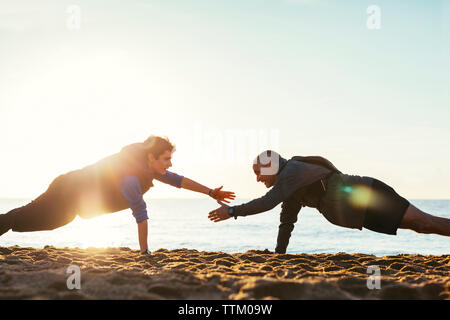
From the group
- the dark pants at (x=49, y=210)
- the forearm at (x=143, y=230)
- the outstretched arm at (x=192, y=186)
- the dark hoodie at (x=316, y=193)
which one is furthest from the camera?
the outstretched arm at (x=192, y=186)

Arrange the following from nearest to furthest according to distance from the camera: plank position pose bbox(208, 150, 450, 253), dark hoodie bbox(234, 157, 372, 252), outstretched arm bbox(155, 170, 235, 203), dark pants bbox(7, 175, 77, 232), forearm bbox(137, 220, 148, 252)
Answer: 1. plank position pose bbox(208, 150, 450, 253)
2. dark hoodie bbox(234, 157, 372, 252)
3. forearm bbox(137, 220, 148, 252)
4. dark pants bbox(7, 175, 77, 232)
5. outstretched arm bbox(155, 170, 235, 203)

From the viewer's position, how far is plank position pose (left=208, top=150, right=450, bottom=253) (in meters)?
5.23

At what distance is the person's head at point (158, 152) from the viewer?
18.9 ft

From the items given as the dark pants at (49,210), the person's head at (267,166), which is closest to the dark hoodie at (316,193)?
the person's head at (267,166)

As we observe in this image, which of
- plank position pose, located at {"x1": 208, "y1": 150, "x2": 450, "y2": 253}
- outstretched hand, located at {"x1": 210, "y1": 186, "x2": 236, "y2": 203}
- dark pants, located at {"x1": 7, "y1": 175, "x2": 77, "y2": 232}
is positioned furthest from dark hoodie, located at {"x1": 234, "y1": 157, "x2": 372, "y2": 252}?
dark pants, located at {"x1": 7, "y1": 175, "x2": 77, "y2": 232}

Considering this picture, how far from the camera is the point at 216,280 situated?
386 centimetres

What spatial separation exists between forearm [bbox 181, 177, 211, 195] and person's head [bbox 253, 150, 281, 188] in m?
1.05

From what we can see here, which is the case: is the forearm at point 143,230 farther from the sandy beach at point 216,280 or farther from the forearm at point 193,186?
the forearm at point 193,186

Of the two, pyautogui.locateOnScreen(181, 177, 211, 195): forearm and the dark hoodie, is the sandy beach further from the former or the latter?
pyautogui.locateOnScreen(181, 177, 211, 195): forearm

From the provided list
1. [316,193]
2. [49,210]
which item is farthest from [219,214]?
[49,210]
